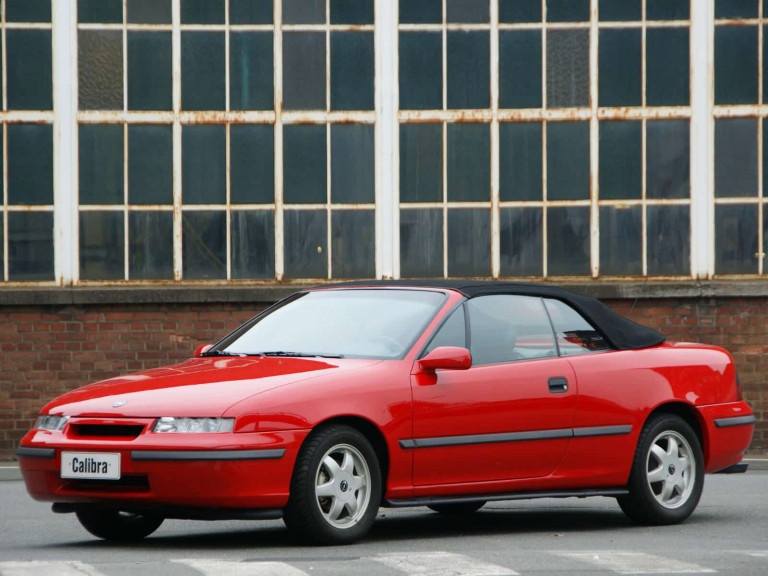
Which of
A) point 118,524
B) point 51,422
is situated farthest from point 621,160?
point 51,422

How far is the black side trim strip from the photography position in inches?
302

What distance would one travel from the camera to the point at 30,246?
1683cm

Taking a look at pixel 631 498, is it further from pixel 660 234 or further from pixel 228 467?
pixel 660 234

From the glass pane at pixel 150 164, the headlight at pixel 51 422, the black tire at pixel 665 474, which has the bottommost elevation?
the black tire at pixel 665 474

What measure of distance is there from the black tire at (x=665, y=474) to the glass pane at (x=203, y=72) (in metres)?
8.61

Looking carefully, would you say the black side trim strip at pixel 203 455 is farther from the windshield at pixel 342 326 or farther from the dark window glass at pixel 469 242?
the dark window glass at pixel 469 242

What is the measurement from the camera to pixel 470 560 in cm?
753

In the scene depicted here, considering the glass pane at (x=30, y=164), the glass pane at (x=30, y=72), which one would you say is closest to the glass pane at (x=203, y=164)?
the glass pane at (x=30, y=164)

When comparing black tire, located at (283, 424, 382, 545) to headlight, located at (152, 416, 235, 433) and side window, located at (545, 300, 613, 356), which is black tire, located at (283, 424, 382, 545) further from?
side window, located at (545, 300, 613, 356)

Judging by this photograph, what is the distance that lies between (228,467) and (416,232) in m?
9.58

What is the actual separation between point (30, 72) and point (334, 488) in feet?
33.0

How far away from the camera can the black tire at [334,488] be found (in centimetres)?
785

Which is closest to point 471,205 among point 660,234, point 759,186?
point 660,234

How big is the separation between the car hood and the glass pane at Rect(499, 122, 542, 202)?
8.71 meters
